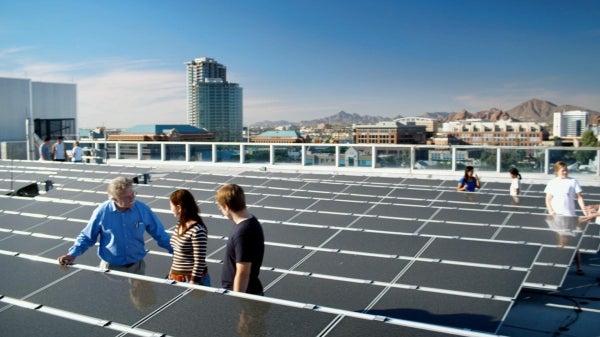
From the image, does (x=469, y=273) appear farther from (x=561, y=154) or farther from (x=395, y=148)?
(x=395, y=148)

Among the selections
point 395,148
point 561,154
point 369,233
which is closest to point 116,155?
point 395,148

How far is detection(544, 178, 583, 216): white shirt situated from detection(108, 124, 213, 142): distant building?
23701 millimetres

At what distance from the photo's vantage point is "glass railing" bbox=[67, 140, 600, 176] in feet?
59.0

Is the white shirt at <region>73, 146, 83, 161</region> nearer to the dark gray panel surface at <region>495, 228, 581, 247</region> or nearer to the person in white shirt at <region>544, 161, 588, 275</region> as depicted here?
the person in white shirt at <region>544, 161, 588, 275</region>

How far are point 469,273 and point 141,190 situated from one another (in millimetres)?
9000

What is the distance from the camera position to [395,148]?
2114 cm

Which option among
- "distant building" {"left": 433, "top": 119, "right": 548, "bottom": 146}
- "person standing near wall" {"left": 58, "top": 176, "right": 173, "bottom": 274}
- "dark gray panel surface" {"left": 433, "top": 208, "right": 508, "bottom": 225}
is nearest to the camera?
"person standing near wall" {"left": 58, "top": 176, "right": 173, "bottom": 274}

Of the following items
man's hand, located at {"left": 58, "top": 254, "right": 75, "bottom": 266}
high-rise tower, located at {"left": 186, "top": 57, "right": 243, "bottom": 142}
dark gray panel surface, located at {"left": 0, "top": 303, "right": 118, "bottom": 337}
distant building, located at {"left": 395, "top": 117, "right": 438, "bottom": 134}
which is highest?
high-rise tower, located at {"left": 186, "top": 57, "right": 243, "bottom": 142}

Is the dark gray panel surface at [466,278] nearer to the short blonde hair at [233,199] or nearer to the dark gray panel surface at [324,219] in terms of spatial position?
the short blonde hair at [233,199]

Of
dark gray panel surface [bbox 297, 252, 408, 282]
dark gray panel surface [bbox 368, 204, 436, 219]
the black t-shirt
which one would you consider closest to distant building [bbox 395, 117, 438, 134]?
dark gray panel surface [bbox 368, 204, 436, 219]

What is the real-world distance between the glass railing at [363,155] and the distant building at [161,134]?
5.15 m

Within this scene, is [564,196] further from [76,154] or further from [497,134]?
[76,154]

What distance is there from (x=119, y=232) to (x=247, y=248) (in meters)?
2.01

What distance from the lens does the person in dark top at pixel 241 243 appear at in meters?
5.03
